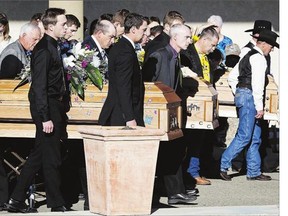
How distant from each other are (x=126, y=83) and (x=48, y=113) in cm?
81

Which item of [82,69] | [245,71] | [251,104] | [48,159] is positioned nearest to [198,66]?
[245,71]

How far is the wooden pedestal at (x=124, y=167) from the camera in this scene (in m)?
10.4

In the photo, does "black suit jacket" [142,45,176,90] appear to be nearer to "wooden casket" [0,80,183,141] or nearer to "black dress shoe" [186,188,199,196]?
"wooden casket" [0,80,183,141]

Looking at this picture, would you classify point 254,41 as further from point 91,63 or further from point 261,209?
point 261,209

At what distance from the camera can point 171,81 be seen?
492 inches

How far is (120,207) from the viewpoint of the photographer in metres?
10.5

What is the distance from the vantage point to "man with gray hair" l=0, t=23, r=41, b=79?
40.2ft

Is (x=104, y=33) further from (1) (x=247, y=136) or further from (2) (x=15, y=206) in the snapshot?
(1) (x=247, y=136)

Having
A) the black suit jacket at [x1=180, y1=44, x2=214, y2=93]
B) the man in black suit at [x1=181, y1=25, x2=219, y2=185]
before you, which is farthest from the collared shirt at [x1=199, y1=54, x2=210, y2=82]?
the black suit jacket at [x1=180, y1=44, x2=214, y2=93]

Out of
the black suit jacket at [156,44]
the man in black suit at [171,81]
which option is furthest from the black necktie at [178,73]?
the black suit jacket at [156,44]

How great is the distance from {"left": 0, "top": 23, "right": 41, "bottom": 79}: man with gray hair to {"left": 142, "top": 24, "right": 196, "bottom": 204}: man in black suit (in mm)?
1232

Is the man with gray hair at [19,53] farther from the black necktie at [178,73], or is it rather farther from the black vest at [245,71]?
the black vest at [245,71]

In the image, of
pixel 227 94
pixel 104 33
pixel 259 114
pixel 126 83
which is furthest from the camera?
pixel 227 94

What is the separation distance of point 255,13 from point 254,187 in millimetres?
6076
